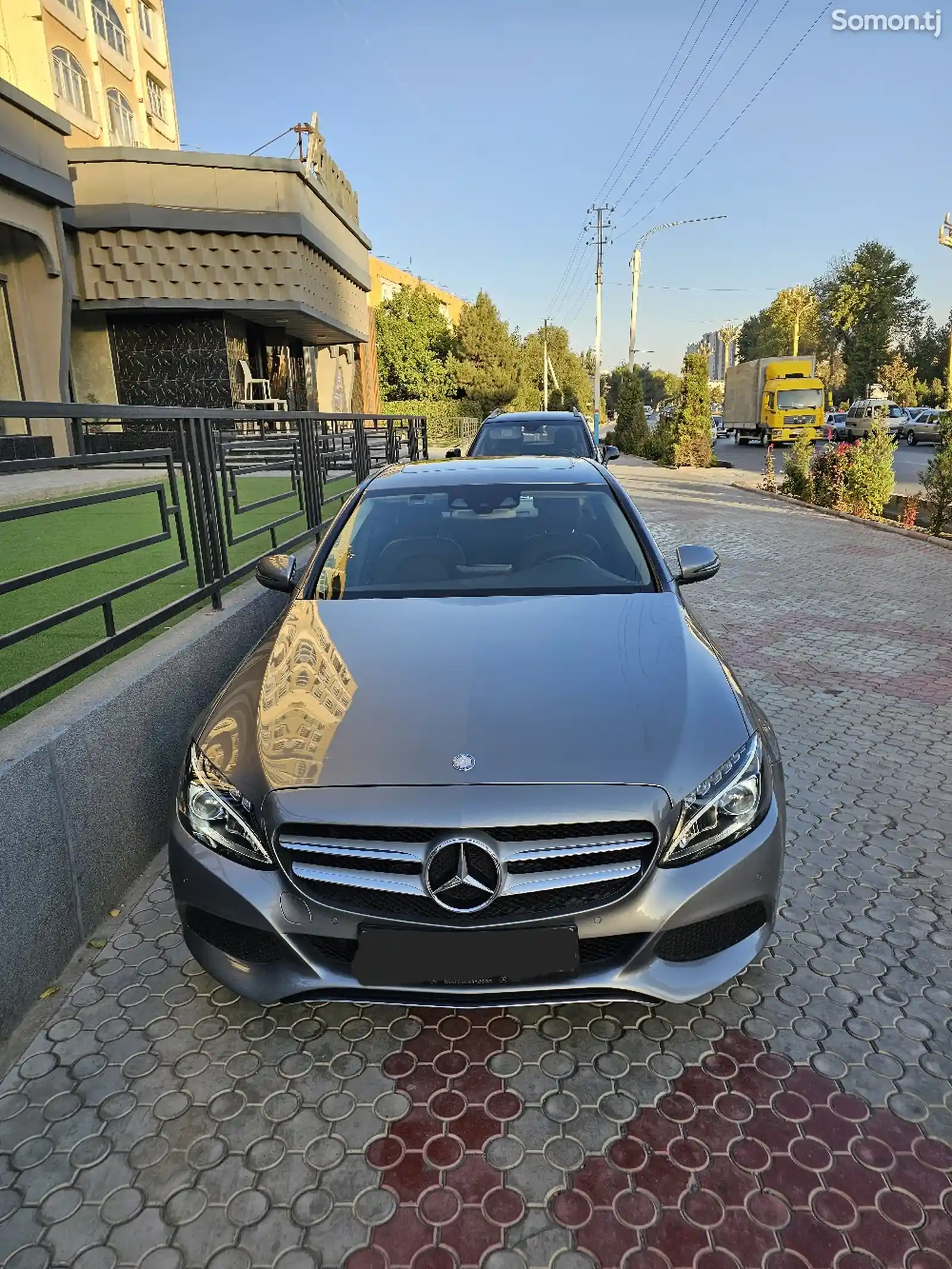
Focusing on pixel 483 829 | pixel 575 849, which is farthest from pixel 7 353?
pixel 575 849

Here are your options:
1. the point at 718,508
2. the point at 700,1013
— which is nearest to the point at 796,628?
the point at 700,1013

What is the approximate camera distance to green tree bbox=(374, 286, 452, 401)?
2153 inches

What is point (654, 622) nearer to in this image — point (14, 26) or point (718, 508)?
point (718, 508)

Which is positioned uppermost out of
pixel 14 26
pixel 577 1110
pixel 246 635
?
pixel 14 26

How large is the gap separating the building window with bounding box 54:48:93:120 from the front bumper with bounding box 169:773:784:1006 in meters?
30.7

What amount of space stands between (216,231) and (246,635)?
61.5 feet

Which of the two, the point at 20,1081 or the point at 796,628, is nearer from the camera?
the point at 20,1081

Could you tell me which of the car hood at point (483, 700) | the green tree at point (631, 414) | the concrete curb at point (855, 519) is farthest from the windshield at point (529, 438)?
the green tree at point (631, 414)

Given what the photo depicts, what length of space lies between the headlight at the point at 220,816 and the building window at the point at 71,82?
30307 millimetres

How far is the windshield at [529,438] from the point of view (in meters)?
11.0

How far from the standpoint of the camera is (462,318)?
52.6 metres

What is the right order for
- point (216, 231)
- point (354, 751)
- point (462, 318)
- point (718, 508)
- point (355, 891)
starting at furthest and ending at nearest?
1. point (462, 318)
2. point (216, 231)
3. point (718, 508)
4. point (354, 751)
5. point (355, 891)

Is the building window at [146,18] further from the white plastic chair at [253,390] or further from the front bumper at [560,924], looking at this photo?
the front bumper at [560,924]

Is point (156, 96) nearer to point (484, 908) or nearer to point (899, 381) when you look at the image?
point (484, 908)
